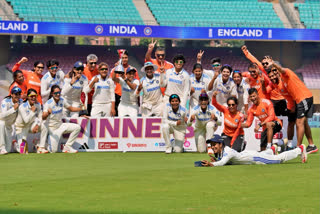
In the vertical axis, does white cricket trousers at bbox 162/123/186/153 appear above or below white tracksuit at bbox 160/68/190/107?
below

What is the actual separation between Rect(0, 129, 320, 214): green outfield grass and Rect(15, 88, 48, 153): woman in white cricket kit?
2.37 meters

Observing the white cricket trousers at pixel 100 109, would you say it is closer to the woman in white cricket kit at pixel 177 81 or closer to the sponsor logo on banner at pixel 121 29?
the woman in white cricket kit at pixel 177 81

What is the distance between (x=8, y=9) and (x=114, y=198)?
30646 millimetres

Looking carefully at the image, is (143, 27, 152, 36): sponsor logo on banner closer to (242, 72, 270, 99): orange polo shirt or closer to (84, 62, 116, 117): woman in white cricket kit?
(242, 72, 270, 99): orange polo shirt

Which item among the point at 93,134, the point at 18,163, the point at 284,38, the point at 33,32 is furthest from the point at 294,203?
the point at 284,38

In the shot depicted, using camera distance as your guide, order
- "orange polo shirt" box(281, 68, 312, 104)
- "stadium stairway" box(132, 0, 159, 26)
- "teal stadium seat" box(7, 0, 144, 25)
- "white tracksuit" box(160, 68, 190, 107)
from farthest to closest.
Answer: "stadium stairway" box(132, 0, 159, 26) < "teal stadium seat" box(7, 0, 144, 25) < "white tracksuit" box(160, 68, 190, 107) < "orange polo shirt" box(281, 68, 312, 104)

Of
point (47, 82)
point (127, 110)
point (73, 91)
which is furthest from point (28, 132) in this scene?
point (127, 110)

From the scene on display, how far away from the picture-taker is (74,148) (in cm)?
1628

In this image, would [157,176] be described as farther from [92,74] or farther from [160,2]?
[160,2]

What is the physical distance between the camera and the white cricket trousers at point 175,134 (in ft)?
51.1

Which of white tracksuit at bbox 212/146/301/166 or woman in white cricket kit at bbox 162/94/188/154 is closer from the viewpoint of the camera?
white tracksuit at bbox 212/146/301/166

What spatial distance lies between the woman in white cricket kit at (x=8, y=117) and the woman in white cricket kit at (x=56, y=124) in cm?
67

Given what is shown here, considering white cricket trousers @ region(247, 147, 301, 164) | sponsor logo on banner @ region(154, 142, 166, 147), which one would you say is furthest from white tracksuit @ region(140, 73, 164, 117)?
white cricket trousers @ region(247, 147, 301, 164)

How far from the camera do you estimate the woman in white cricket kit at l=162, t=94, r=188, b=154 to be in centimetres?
1545
